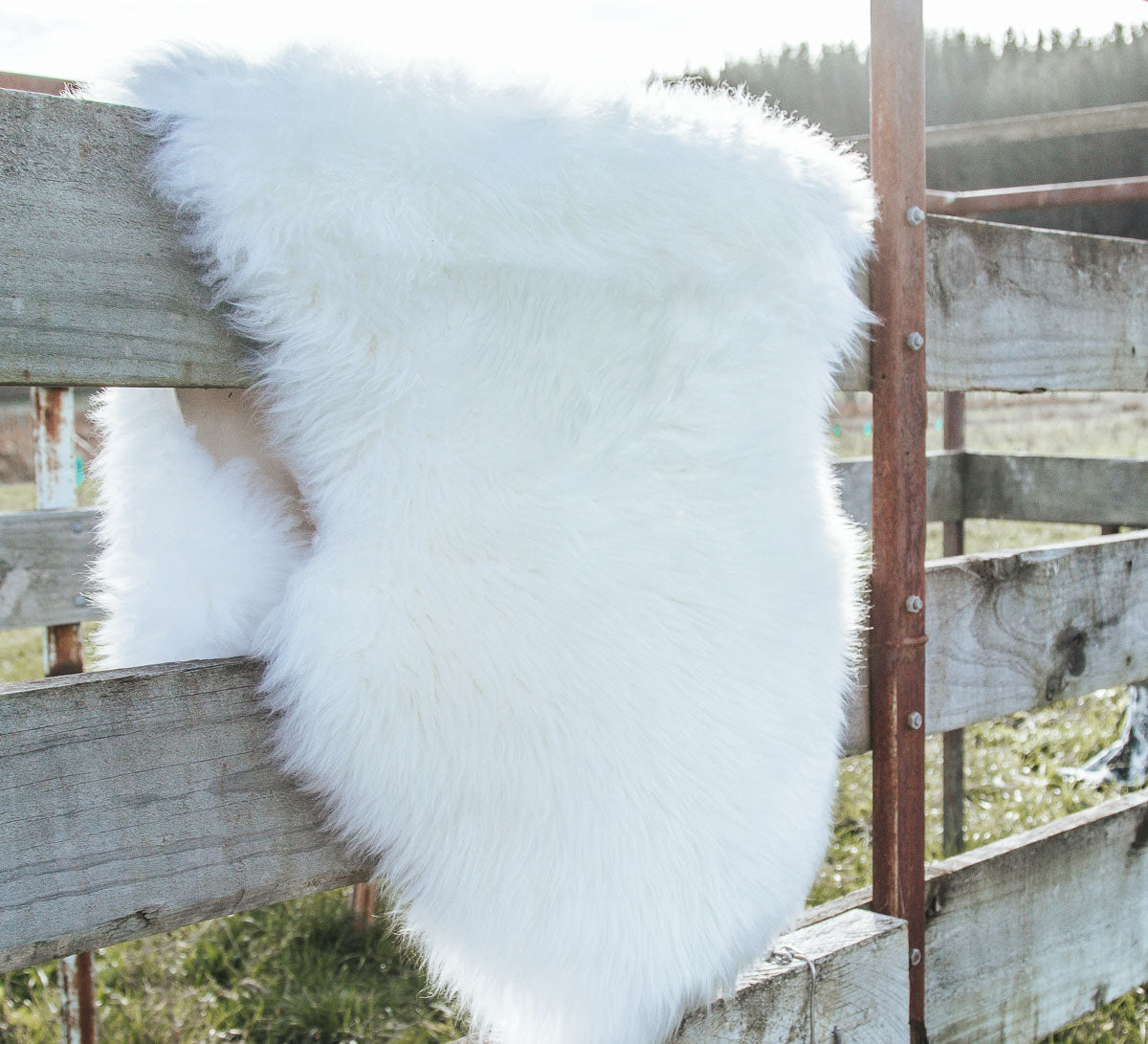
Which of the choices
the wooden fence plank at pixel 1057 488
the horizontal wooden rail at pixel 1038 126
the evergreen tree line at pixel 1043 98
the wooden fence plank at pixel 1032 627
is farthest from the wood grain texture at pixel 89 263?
the wooden fence plank at pixel 1057 488

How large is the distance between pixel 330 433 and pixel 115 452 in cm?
28

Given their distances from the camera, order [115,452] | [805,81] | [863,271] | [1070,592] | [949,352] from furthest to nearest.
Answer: [805,81] < [1070,592] < [949,352] < [863,271] < [115,452]

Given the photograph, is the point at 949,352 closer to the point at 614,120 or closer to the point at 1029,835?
the point at 614,120

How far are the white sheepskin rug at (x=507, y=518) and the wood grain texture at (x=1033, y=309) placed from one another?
433mm

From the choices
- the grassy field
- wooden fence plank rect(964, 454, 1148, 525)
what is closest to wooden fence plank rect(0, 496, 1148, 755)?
the grassy field

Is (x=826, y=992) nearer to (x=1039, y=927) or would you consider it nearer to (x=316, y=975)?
(x=1039, y=927)

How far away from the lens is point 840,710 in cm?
97

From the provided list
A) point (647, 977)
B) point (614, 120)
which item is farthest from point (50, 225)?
point (647, 977)

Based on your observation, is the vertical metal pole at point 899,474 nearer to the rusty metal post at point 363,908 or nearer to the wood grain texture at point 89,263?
the wood grain texture at point 89,263

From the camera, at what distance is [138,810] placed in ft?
2.52

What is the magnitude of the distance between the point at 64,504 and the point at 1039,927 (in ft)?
6.31

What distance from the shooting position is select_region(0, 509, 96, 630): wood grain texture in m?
2.01

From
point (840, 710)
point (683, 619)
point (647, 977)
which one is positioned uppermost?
point (683, 619)

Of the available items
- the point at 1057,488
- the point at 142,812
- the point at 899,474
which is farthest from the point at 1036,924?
the point at 1057,488
